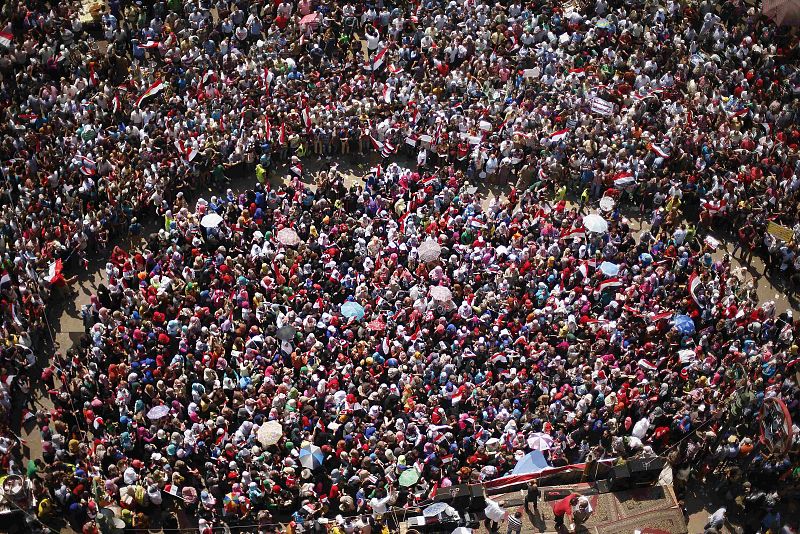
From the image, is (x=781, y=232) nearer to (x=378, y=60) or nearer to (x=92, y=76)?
(x=378, y=60)

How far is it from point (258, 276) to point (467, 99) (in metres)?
12.8

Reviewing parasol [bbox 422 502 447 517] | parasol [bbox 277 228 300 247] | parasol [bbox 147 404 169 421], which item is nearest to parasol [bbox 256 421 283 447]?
parasol [bbox 147 404 169 421]

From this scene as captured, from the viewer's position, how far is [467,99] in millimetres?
38812

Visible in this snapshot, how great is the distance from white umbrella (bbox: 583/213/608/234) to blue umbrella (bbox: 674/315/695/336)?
4.41 metres

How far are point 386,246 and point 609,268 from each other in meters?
7.73

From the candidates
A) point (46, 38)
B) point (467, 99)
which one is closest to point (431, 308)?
point (467, 99)

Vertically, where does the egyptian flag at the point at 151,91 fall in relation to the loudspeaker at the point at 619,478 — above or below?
above

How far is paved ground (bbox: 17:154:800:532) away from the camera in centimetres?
2789

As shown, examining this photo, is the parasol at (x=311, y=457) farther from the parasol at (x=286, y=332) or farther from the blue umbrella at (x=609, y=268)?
the blue umbrella at (x=609, y=268)

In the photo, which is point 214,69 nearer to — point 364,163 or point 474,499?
point 364,163

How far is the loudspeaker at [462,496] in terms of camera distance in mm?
26203

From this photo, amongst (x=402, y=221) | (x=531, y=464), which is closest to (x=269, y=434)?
(x=531, y=464)

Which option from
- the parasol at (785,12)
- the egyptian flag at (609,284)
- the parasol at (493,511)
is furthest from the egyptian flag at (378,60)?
the parasol at (493,511)

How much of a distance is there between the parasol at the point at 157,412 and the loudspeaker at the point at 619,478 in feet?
42.8
